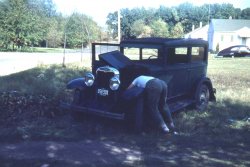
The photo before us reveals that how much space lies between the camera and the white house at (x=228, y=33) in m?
60.0

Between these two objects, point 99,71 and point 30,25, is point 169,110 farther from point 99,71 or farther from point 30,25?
point 30,25

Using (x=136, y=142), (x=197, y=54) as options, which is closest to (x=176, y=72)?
(x=197, y=54)

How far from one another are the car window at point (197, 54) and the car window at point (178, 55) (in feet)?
0.77

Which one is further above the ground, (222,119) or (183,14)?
(183,14)

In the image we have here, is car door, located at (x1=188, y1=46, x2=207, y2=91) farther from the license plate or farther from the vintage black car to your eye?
the license plate

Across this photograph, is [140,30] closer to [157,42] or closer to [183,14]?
[183,14]

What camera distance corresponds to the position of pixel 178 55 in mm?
8625

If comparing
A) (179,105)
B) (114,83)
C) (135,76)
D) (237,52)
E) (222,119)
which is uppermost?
(237,52)

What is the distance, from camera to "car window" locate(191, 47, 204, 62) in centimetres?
883

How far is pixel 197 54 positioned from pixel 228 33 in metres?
55.4

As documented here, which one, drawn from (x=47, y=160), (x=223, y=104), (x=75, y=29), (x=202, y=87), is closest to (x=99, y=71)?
(x=47, y=160)

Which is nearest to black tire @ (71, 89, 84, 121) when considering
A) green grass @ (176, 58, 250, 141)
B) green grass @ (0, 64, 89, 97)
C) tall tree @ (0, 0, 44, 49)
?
green grass @ (176, 58, 250, 141)

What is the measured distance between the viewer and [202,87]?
9156 millimetres

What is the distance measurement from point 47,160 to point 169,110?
291 cm
